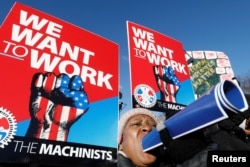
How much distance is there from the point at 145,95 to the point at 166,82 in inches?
23.4

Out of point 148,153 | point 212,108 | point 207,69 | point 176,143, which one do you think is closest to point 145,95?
point 148,153

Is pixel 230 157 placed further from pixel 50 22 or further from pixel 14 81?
pixel 50 22

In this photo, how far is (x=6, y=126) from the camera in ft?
7.15

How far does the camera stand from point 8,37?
8.13 ft

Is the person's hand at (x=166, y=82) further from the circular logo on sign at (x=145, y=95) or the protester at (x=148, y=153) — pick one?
the protester at (x=148, y=153)

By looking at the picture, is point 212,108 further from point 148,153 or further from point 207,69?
point 207,69

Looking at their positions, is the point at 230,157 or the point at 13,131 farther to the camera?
the point at 13,131

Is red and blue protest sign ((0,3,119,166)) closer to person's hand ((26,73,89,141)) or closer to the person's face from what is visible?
person's hand ((26,73,89,141))

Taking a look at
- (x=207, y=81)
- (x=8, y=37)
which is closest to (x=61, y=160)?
(x=8, y=37)

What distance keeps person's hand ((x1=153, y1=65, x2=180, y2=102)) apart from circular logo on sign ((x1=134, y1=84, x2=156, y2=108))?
7.9 inches

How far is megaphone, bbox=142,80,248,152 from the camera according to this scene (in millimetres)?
619

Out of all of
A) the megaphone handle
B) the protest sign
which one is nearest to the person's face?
the megaphone handle

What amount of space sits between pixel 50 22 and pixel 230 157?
2519 mm

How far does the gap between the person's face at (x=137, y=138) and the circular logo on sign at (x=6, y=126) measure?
1.08 meters
